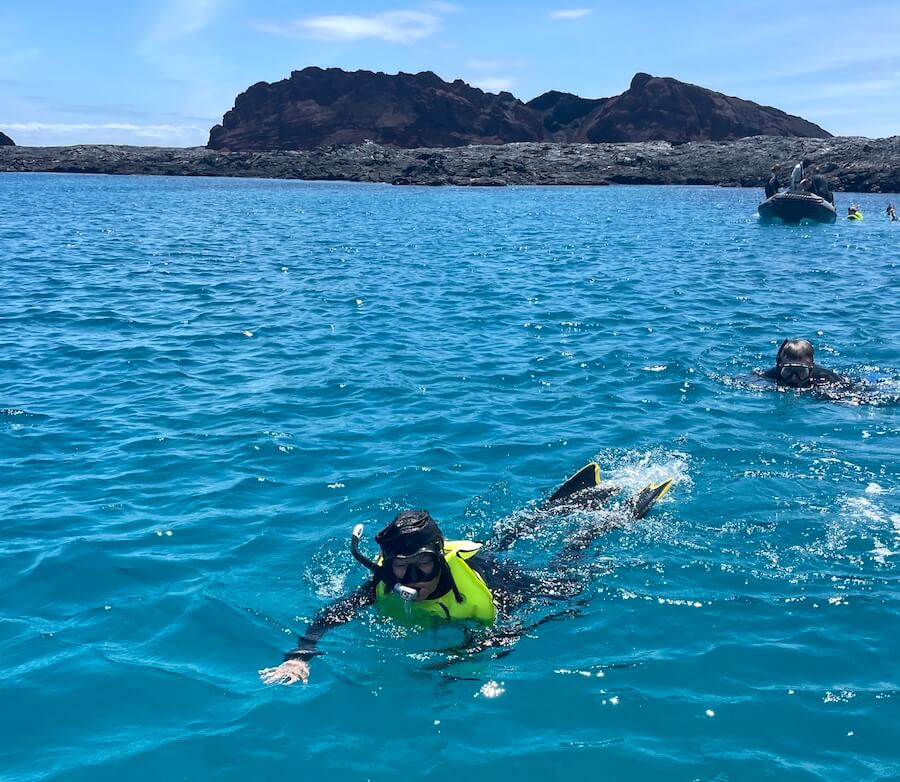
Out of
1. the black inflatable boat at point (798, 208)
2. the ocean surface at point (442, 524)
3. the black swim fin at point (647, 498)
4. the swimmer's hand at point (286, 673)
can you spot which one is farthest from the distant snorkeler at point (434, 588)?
the black inflatable boat at point (798, 208)

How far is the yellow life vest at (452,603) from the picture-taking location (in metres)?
6.17

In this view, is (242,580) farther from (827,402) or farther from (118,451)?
(827,402)

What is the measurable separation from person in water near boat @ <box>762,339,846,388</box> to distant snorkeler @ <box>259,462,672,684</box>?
20.6 feet

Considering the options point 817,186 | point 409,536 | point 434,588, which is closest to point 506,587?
point 434,588

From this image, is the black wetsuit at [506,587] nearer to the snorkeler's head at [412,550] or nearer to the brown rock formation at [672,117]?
the snorkeler's head at [412,550]

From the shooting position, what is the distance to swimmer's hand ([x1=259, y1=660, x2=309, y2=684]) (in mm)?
5543

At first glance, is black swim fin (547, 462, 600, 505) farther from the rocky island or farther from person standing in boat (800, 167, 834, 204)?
the rocky island

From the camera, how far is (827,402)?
11750 mm

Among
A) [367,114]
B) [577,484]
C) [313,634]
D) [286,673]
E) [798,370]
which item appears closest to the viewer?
[286,673]

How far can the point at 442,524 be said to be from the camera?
27.5 ft

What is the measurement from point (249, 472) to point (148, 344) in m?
7.24

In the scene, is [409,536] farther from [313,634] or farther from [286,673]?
[286,673]

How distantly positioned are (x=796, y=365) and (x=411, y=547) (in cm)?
857

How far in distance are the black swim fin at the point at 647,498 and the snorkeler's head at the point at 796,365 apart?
4.51 metres
